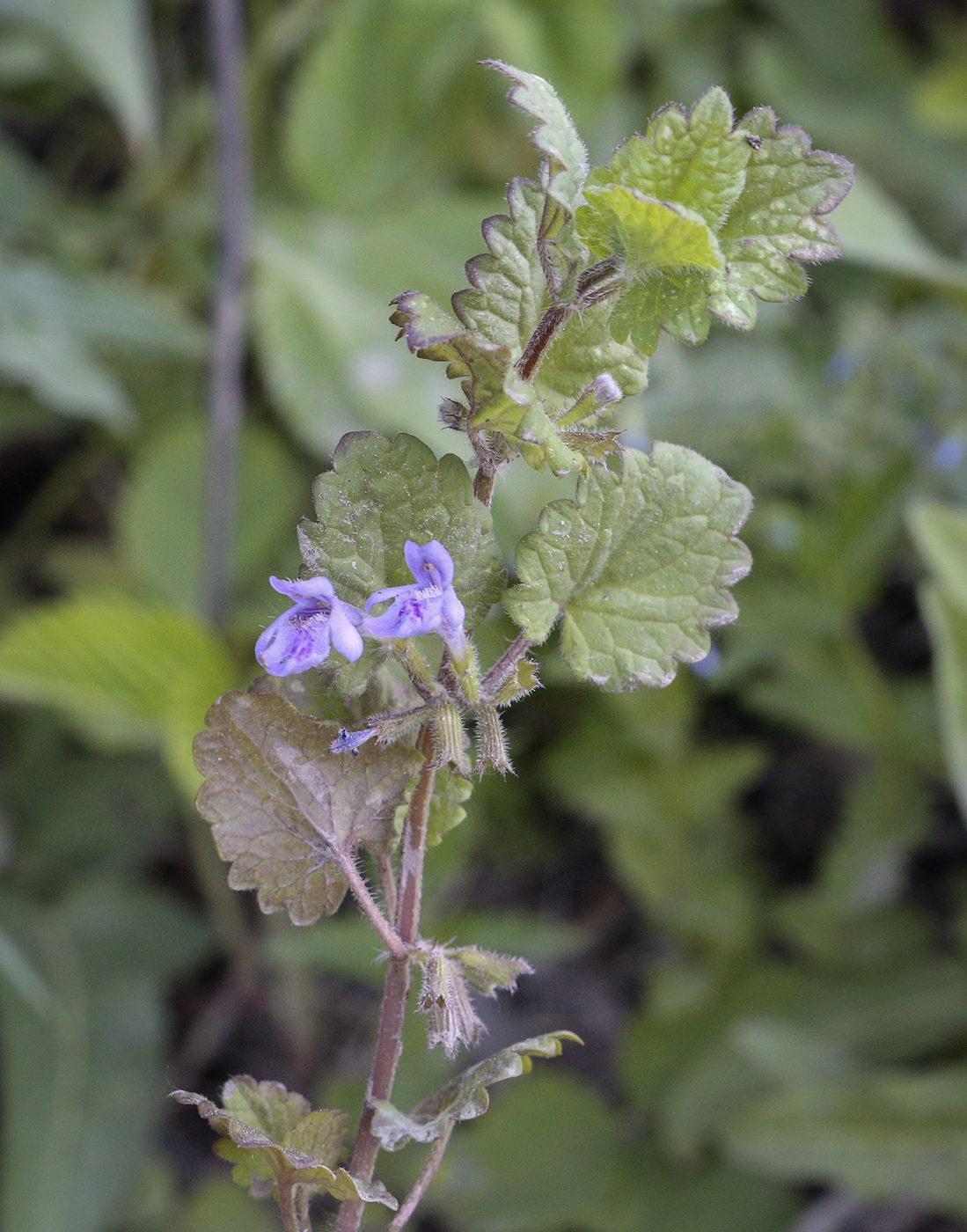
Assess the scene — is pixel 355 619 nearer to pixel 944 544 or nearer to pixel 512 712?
pixel 944 544

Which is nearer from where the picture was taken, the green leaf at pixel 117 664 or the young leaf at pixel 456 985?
the young leaf at pixel 456 985

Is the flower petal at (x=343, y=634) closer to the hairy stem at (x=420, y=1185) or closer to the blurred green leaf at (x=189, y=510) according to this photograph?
the hairy stem at (x=420, y=1185)

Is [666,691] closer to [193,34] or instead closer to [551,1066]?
[551,1066]

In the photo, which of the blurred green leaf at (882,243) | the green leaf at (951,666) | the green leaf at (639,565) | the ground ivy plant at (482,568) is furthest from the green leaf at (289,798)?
the blurred green leaf at (882,243)

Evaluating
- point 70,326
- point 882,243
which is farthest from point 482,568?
point 882,243

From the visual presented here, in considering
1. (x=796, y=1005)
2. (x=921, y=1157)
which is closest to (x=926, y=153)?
(x=796, y=1005)

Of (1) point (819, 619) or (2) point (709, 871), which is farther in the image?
(2) point (709, 871)
